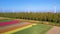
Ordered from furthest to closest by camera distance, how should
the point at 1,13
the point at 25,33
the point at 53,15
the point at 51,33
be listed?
1. the point at 53,15
2. the point at 1,13
3. the point at 51,33
4. the point at 25,33

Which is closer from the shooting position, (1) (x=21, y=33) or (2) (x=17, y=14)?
(1) (x=21, y=33)

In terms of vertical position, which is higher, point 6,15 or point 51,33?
point 6,15

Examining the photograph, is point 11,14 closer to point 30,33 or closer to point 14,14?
point 14,14

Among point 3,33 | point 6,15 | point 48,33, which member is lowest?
point 48,33

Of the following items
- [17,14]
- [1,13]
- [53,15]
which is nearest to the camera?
[1,13]

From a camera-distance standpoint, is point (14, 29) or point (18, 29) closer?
point (14, 29)

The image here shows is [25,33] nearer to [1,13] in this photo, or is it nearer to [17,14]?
[1,13]

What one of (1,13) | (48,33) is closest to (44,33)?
(48,33)

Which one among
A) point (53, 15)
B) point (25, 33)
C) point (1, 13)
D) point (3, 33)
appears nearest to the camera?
point (3, 33)

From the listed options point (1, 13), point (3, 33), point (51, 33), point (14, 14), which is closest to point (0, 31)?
point (3, 33)
